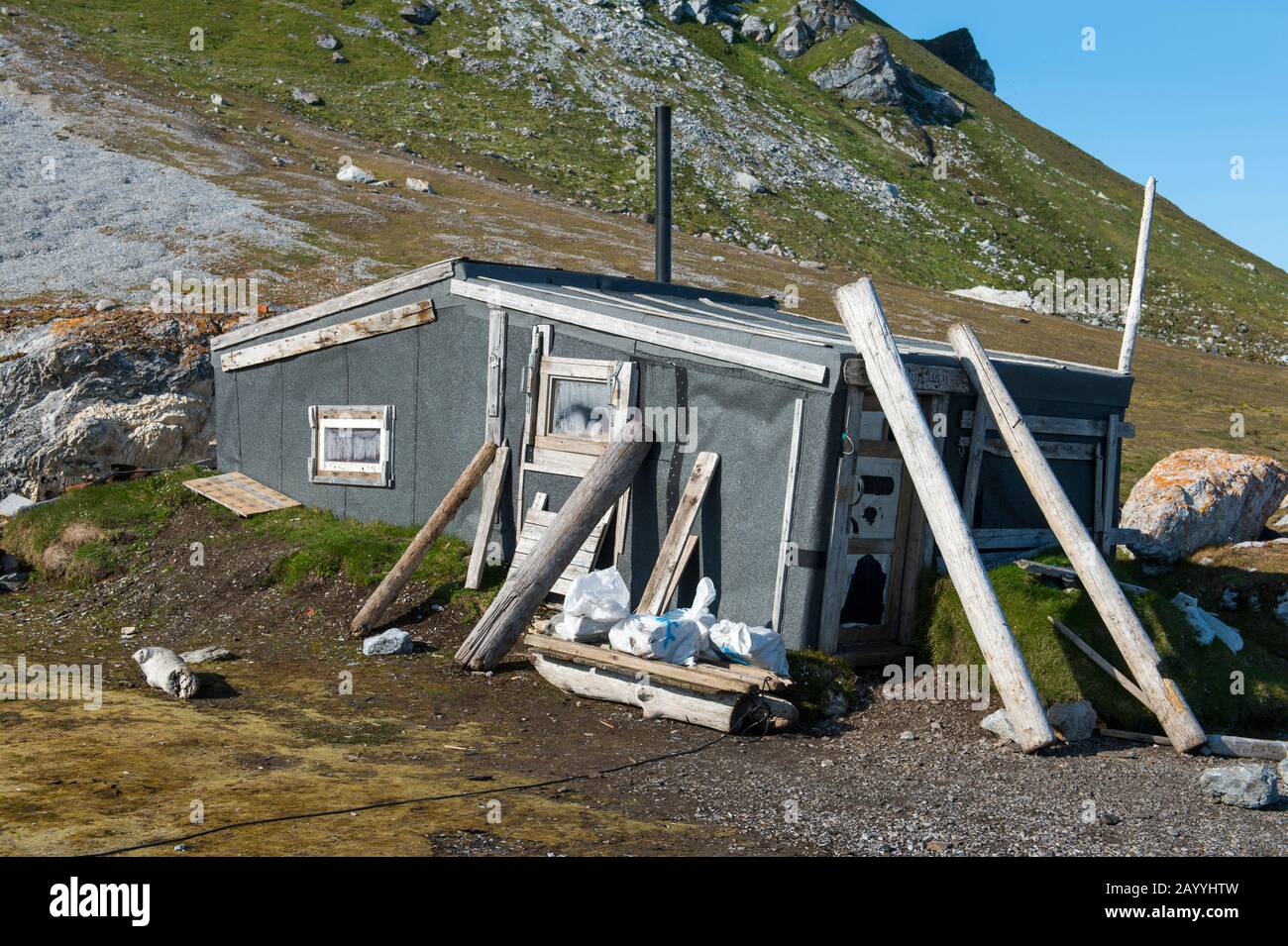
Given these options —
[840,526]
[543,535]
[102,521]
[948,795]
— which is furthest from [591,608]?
[102,521]

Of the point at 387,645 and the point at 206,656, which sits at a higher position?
the point at 387,645

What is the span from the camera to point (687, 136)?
74812 millimetres

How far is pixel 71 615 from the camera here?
12.8 m

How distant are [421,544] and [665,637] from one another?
419 cm

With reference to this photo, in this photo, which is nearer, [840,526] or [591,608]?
[591,608]

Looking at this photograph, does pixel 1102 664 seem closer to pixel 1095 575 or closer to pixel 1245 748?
pixel 1095 575

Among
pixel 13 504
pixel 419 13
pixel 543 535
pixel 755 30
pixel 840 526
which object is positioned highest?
pixel 755 30

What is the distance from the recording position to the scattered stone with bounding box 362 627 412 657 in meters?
11.1

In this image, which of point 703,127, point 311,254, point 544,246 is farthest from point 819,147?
point 311,254

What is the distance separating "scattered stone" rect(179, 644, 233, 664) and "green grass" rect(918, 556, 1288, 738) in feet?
22.2

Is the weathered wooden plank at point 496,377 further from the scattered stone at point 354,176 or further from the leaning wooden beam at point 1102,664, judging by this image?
the scattered stone at point 354,176

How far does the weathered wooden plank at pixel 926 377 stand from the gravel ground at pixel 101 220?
22296 millimetres

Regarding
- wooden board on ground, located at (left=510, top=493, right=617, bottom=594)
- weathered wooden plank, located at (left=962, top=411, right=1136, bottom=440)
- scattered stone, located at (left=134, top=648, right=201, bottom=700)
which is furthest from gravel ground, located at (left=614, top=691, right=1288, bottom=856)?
scattered stone, located at (left=134, top=648, right=201, bottom=700)

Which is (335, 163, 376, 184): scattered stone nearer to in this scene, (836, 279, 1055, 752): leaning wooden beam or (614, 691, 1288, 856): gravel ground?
(836, 279, 1055, 752): leaning wooden beam
